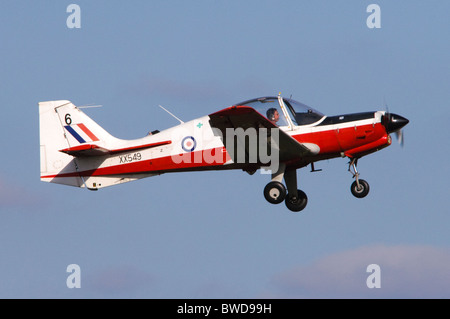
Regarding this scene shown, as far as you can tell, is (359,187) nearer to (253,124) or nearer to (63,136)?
(253,124)

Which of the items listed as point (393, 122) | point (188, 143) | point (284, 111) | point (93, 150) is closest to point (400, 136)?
point (393, 122)

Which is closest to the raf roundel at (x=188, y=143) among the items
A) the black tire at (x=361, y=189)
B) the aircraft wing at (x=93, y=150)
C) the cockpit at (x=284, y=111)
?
the aircraft wing at (x=93, y=150)

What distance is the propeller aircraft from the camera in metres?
19.7

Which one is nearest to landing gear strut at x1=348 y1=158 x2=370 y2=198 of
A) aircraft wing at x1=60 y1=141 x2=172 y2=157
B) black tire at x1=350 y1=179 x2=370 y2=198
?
black tire at x1=350 y1=179 x2=370 y2=198

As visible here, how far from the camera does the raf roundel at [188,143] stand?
67.7ft

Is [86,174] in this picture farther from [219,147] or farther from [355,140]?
[355,140]

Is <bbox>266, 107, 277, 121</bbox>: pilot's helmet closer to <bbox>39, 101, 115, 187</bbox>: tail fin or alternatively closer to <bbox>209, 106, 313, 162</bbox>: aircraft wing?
<bbox>209, 106, 313, 162</bbox>: aircraft wing

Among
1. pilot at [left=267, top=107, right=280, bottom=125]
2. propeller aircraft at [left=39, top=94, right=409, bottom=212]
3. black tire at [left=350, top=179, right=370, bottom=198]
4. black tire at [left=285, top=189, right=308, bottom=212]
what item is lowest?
black tire at [left=285, top=189, right=308, bottom=212]

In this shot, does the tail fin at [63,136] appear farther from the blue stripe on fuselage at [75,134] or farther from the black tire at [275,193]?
the black tire at [275,193]

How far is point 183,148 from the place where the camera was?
20703 mm

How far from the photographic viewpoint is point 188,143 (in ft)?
67.8

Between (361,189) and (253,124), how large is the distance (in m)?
3.05

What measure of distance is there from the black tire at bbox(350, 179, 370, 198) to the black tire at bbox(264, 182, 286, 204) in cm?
163

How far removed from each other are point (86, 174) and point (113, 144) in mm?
1017
